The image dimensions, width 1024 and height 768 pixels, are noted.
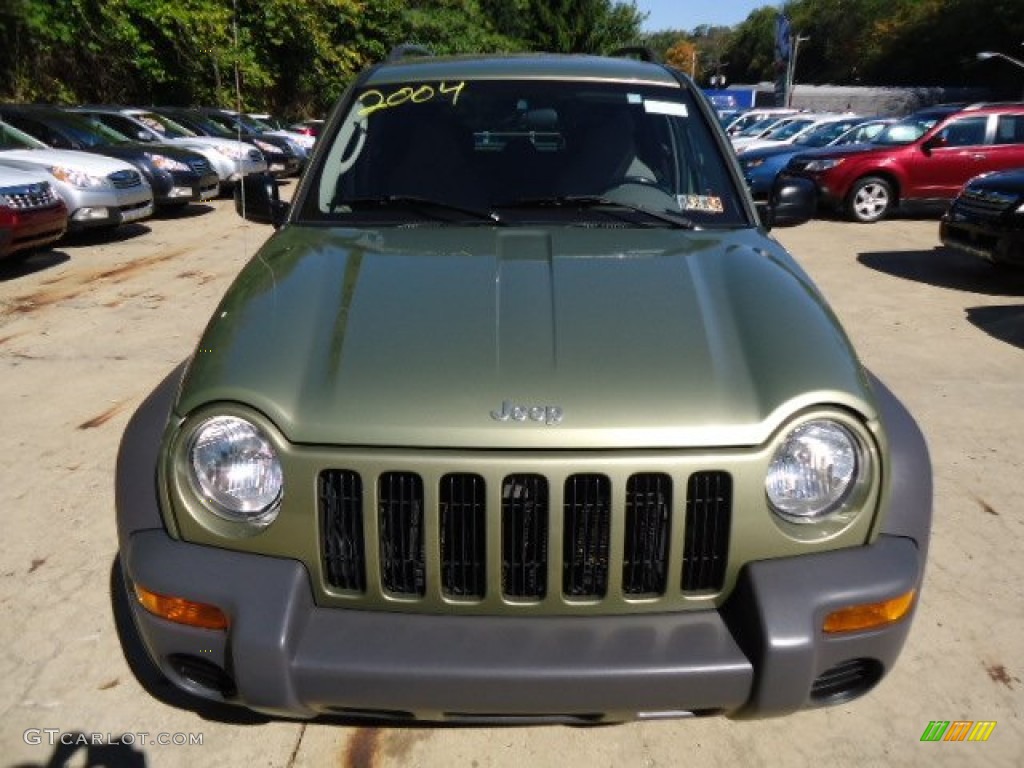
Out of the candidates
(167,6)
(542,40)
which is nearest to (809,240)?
(167,6)

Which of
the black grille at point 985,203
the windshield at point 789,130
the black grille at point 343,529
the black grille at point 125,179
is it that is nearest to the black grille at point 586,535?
the black grille at point 343,529

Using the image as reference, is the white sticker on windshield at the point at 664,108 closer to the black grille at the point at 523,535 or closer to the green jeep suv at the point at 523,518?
the green jeep suv at the point at 523,518

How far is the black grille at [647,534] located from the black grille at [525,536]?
0.19 metres

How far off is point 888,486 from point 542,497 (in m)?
0.83

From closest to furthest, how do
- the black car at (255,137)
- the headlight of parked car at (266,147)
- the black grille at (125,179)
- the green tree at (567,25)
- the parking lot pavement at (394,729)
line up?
the parking lot pavement at (394,729) → the black grille at (125,179) → the black car at (255,137) → the headlight of parked car at (266,147) → the green tree at (567,25)

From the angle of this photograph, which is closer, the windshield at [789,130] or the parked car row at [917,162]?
the parked car row at [917,162]

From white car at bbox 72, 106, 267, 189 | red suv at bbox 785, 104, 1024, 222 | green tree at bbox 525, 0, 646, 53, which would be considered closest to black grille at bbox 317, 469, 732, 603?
red suv at bbox 785, 104, 1024, 222

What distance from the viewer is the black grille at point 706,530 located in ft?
6.30

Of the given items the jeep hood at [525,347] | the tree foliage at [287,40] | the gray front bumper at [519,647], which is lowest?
the gray front bumper at [519,647]

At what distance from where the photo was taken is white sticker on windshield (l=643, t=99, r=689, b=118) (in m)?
3.38

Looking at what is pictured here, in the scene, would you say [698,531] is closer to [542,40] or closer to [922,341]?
[922,341]

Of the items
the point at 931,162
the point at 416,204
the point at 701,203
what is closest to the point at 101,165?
the point at 416,204

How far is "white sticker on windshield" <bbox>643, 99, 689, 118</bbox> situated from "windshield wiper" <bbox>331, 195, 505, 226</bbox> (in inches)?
34.6

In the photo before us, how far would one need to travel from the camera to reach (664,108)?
3.39 meters
